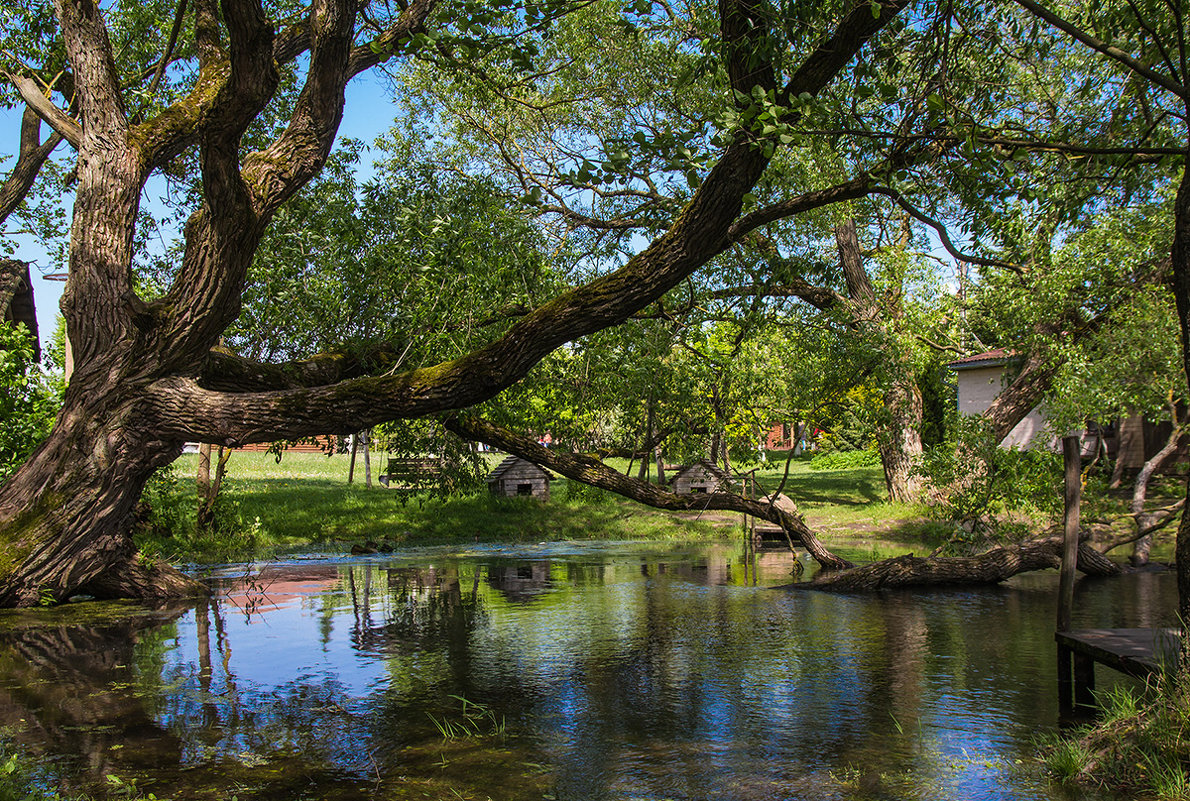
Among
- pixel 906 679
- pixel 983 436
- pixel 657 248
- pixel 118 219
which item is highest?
pixel 118 219

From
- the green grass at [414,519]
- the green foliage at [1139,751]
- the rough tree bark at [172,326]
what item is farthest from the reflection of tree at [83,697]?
the green grass at [414,519]

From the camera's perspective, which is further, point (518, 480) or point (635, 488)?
point (518, 480)

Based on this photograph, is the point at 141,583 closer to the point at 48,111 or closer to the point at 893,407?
the point at 48,111

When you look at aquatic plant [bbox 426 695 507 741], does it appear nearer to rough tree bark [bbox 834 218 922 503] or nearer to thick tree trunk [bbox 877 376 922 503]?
rough tree bark [bbox 834 218 922 503]

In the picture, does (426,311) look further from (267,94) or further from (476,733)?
(476,733)

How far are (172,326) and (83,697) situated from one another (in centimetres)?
403

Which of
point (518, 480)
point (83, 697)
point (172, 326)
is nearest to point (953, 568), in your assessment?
point (172, 326)

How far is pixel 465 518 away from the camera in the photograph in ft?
74.8

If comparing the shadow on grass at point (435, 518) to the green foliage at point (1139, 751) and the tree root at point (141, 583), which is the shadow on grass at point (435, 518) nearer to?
the tree root at point (141, 583)

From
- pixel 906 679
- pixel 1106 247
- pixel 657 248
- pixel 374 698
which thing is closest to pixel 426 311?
pixel 657 248

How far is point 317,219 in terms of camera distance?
13812 millimetres

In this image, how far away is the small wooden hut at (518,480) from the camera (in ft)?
82.9

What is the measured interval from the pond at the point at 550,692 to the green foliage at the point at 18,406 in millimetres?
2908

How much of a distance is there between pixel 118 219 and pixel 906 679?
379 inches
